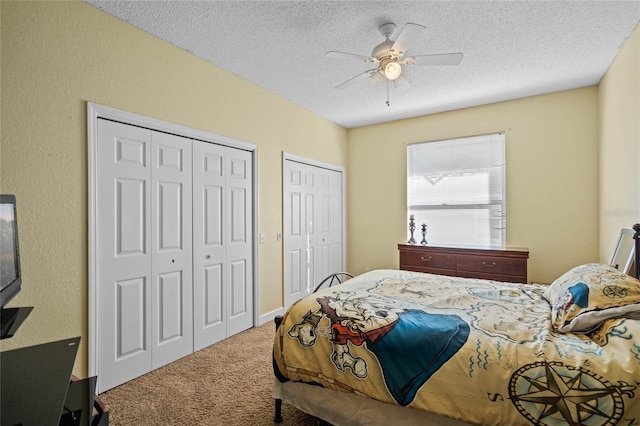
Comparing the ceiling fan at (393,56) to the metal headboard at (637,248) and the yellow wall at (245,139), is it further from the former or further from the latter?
the metal headboard at (637,248)

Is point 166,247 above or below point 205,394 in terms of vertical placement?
above

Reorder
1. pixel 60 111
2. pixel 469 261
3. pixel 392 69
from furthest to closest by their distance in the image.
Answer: pixel 469 261
pixel 392 69
pixel 60 111

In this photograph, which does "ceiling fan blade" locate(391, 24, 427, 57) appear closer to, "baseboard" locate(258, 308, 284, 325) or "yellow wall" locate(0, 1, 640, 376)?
"yellow wall" locate(0, 1, 640, 376)

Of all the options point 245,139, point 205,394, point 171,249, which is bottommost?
point 205,394

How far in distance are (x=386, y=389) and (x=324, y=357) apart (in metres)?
0.35

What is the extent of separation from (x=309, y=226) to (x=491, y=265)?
2.29 meters

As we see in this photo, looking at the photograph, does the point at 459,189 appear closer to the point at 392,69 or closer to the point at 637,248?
the point at 637,248

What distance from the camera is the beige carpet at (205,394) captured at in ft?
6.44

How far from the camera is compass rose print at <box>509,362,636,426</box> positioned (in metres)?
1.21

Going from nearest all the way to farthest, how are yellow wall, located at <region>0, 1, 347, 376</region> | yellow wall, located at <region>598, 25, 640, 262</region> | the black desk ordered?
1. the black desk
2. yellow wall, located at <region>0, 1, 347, 376</region>
3. yellow wall, located at <region>598, 25, 640, 262</region>

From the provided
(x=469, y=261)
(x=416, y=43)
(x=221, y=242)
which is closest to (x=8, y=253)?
(x=221, y=242)

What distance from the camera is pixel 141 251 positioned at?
2479 millimetres

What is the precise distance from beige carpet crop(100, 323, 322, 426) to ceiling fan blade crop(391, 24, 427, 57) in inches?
96.4

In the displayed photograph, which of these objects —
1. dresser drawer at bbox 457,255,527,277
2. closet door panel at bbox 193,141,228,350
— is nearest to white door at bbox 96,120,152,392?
closet door panel at bbox 193,141,228,350
